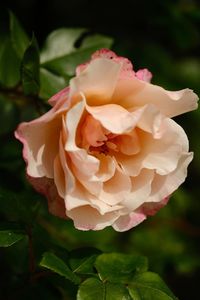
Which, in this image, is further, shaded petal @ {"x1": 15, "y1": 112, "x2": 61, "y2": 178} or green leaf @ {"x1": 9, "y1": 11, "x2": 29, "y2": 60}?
green leaf @ {"x1": 9, "y1": 11, "x2": 29, "y2": 60}

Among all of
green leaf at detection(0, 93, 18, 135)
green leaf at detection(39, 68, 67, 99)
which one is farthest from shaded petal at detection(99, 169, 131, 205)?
green leaf at detection(0, 93, 18, 135)

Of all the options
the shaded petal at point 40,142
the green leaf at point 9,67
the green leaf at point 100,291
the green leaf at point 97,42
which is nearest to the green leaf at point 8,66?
the green leaf at point 9,67

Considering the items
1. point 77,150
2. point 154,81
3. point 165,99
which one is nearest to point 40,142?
point 77,150

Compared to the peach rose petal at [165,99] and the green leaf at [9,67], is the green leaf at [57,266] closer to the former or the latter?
the peach rose petal at [165,99]

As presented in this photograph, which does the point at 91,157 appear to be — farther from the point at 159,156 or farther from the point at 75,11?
the point at 75,11

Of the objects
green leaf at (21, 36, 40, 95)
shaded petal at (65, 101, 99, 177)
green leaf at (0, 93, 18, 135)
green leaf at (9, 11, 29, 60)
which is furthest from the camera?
green leaf at (0, 93, 18, 135)

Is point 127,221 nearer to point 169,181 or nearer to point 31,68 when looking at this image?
point 169,181

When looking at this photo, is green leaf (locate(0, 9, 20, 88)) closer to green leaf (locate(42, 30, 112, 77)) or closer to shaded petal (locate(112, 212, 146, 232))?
green leaf (locate(42, 30, 112, 77))

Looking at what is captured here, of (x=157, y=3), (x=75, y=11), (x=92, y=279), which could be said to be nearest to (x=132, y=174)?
(x=92, y=279)
